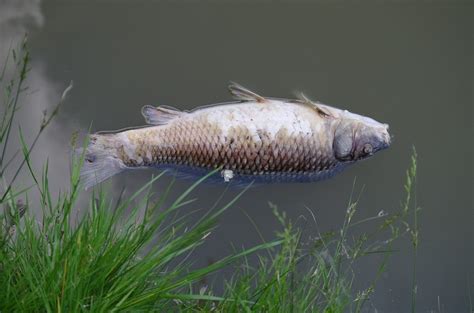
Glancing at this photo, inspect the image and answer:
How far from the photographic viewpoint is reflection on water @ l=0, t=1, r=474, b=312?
1.50m

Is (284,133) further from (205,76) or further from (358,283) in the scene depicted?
(358,283)

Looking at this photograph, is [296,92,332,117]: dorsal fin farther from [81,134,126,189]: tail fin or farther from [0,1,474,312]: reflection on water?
[81,134,126,189]: tail fin

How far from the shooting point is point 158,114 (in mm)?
1493

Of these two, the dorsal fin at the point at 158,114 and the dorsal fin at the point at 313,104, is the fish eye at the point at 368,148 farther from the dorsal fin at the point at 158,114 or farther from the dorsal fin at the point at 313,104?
the dorsal fin at the point at 158,114

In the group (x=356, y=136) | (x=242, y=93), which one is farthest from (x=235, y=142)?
(x=356, y=136)

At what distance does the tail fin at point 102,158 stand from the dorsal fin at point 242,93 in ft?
0.77

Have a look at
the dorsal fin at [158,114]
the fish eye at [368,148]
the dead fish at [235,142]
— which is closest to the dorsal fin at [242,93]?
the dead fish at [235,142]

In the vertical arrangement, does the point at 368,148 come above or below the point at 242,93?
below

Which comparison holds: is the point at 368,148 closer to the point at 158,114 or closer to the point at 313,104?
the point at 313,104

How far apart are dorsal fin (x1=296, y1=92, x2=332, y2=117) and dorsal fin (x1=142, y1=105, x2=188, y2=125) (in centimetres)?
24

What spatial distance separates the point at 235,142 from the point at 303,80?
175 mm

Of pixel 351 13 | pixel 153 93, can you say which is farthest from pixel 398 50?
pixel 153 93

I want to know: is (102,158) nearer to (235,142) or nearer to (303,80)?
(235,142)

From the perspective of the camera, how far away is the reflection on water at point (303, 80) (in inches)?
59.0
